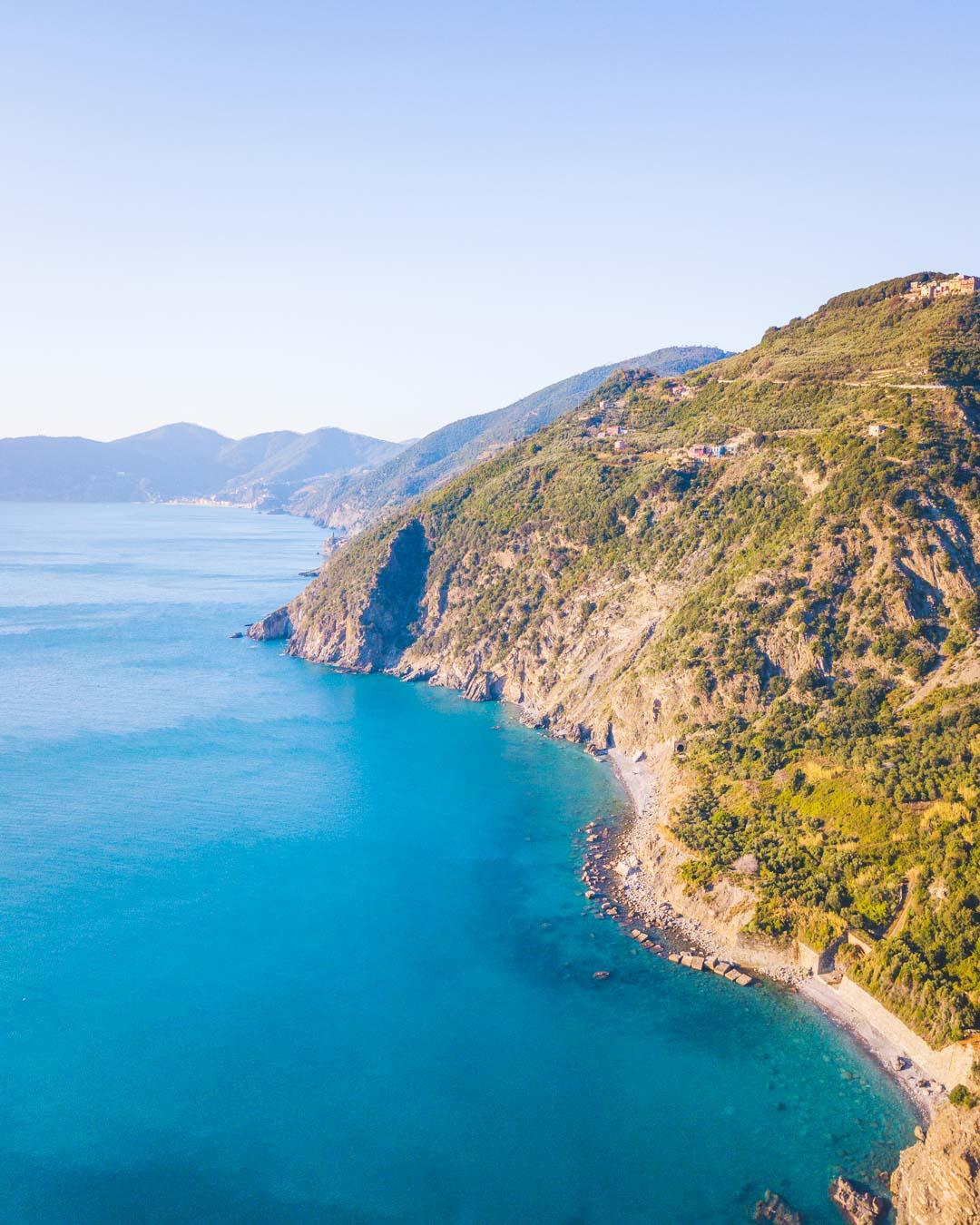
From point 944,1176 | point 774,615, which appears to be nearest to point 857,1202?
point 944,1176

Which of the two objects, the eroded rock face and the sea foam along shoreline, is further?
the sea foam along shoreline

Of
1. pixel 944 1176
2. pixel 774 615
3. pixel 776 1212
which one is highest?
pixel 774 615

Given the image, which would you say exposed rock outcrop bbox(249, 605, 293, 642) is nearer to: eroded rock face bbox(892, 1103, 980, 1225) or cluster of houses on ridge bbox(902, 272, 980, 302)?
cluster of houses on ridge bbox(902, 272, 980, 302)

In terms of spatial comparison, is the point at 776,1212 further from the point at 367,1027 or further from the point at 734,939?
the point at 367,1027

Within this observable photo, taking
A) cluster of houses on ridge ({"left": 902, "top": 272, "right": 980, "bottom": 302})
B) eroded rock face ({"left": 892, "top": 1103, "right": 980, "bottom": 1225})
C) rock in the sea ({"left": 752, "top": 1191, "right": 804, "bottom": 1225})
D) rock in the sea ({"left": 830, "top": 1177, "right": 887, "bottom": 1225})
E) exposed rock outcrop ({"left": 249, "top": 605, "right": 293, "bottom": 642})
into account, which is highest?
cluster of houses on ridge ({"left": 902, "top": 272, "right": 980, "bottom": 302})

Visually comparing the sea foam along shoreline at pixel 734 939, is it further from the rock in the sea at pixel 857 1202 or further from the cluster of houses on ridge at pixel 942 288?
the cluster of houses on ridge at pixel 942 288

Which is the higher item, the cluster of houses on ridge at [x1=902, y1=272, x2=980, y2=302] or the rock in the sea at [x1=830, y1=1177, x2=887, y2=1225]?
the cluster of houses on ridge at [x1=902, y1=272, x2=980, y2=302]

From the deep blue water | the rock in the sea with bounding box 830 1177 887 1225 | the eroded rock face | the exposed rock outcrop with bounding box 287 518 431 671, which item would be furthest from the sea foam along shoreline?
the exposed rock outcrop with bounding box 287 518 431 671
